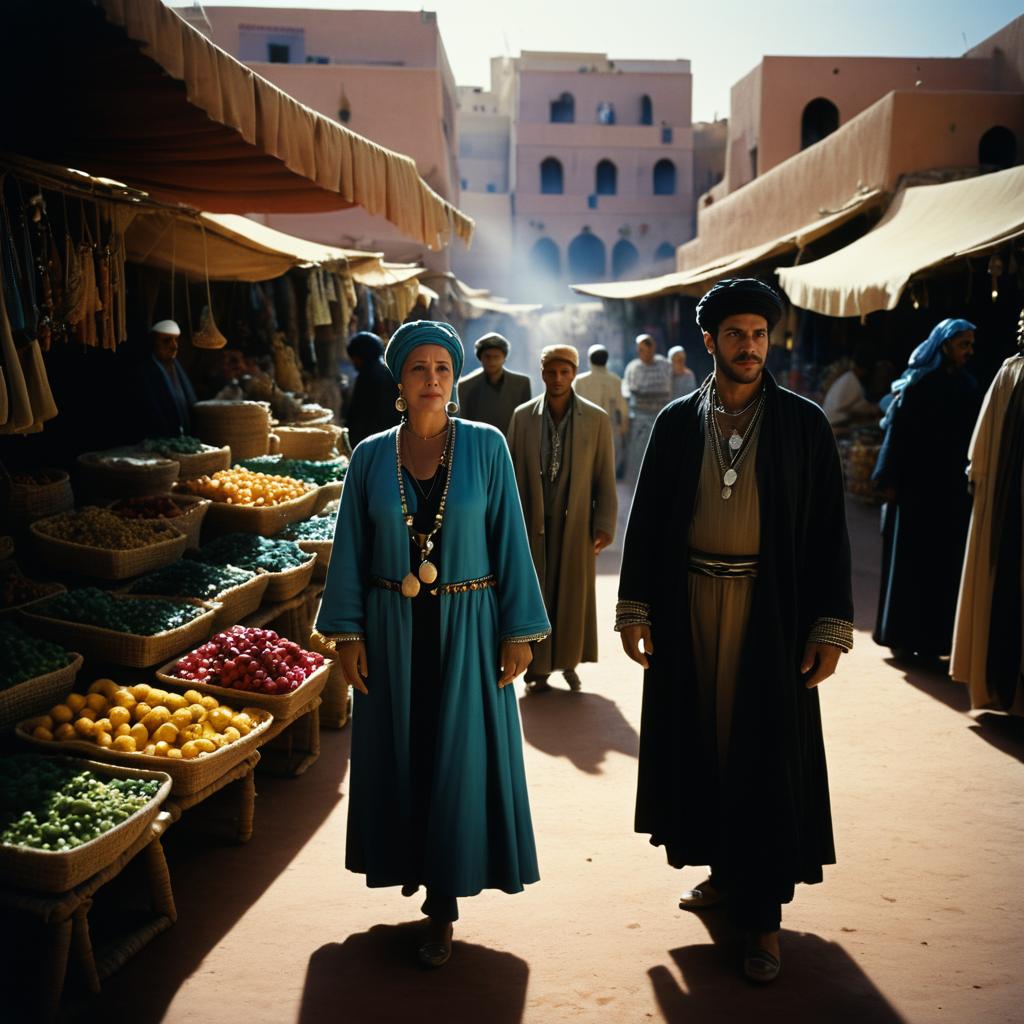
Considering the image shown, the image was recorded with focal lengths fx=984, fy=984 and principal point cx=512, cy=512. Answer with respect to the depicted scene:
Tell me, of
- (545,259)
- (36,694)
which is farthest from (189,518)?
(545,259)

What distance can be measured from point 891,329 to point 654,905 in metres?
10.1

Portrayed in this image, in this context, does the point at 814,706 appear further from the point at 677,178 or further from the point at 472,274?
the point at 677,178

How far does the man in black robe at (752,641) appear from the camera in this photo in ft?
9.29

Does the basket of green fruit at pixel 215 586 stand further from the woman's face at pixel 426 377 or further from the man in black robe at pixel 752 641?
the man in black robe at pixel 752 641

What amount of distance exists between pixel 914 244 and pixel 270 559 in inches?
259

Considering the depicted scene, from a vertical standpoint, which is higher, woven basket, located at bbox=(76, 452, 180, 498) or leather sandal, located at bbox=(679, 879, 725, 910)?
woven basket, located at bbox=(76, 452, 180, 498)

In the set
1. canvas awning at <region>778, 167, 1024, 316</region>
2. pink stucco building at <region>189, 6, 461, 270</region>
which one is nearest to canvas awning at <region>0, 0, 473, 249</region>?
canvas awning at <region>778, 167, 1024, 316</region>

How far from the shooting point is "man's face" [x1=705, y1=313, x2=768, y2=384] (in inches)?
114

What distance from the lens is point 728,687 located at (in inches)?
116

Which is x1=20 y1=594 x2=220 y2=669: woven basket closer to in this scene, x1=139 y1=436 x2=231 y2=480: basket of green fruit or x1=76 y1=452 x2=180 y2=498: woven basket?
x1=76 y1=452 x2=180 y2=498: woven basket

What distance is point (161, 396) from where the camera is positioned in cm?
673

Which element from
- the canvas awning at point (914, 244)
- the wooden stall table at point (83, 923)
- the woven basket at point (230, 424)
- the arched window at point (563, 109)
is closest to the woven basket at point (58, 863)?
the wooden stall table at point (83, 923)

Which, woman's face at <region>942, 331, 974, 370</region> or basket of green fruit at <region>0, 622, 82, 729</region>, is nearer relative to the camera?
basket of green fruit at <region>0, 622, 82, 729</region>

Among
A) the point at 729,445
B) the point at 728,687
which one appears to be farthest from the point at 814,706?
the point at 729,445
